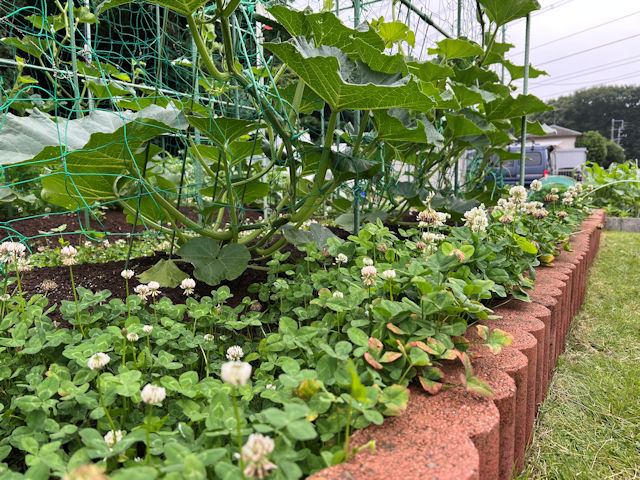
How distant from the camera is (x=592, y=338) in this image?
1645mm

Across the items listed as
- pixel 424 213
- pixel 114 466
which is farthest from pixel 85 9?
pixel 114 466

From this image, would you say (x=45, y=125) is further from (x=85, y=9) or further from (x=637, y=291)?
(x=637, y=291)

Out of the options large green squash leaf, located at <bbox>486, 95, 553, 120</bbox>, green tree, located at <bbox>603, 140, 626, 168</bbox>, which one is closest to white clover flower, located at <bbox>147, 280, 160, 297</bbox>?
large green squash leaf, located at <bbox>486, 95, 553, 120</bbox>

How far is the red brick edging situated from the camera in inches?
21.1

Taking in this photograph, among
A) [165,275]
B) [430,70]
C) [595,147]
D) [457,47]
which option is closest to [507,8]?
[457,47]

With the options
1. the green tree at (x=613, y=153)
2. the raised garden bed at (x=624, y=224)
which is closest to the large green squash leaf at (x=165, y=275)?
the raised garden bed at (x=624, y=224)

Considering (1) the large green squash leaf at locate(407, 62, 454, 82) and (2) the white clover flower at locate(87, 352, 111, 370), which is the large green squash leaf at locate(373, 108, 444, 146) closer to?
(1) the large green squash leaf at locate(407, 62, 454, 82)

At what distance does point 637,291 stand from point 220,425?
252 centimetres

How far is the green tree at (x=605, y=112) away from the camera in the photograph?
4978 cm

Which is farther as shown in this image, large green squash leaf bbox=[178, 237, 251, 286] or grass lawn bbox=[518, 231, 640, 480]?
large green squash leaf bbox=[178, 237, 251, 286]

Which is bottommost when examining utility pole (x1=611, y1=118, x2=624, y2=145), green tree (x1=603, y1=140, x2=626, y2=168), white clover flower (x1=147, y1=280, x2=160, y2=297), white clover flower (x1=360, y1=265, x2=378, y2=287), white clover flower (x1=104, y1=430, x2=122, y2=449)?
white clover flower (x1=104, y1=430, x2=122, y2=449)

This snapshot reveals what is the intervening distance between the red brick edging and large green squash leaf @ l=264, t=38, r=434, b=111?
24.6 inches

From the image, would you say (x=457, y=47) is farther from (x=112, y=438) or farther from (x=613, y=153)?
(x=613, y=153)

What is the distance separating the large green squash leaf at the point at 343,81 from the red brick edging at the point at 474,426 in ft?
2.05
